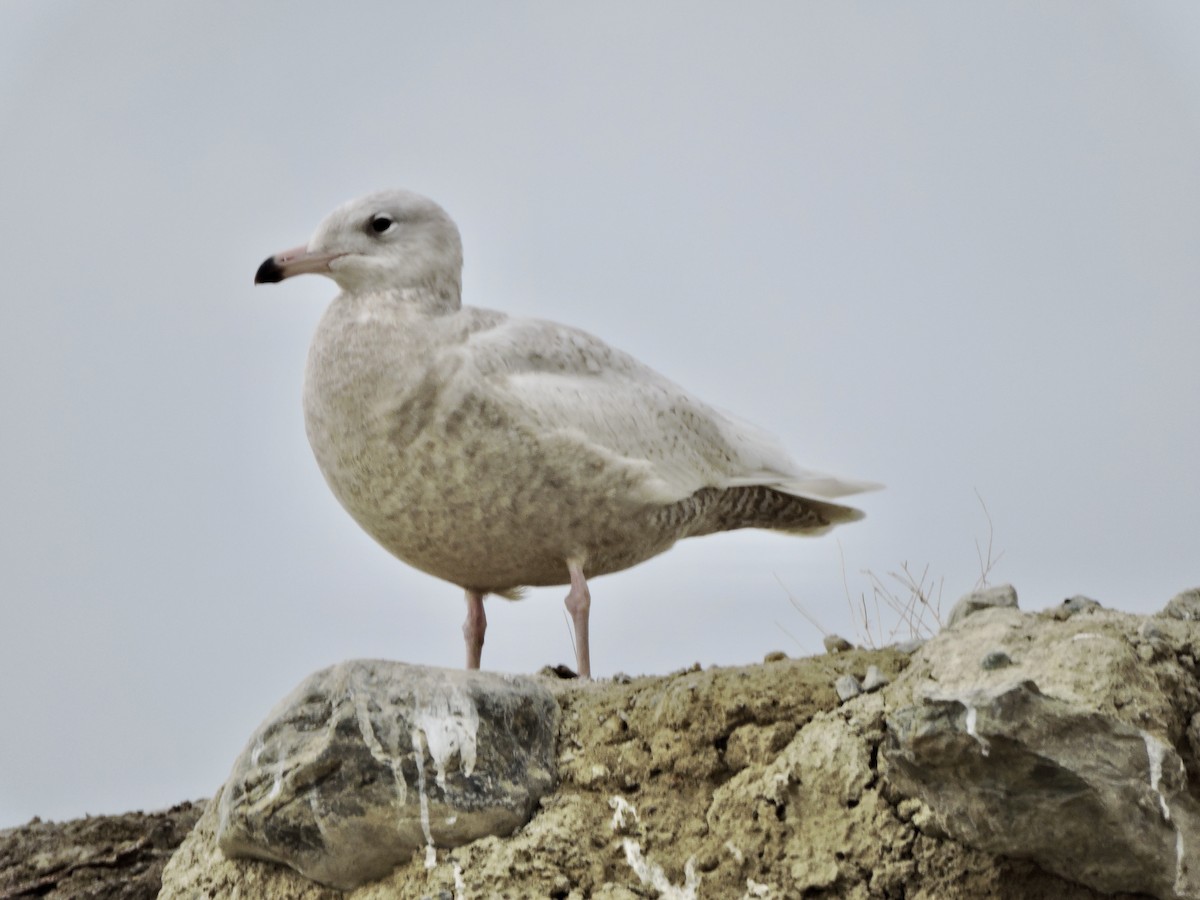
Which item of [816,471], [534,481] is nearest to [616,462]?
[534,481]

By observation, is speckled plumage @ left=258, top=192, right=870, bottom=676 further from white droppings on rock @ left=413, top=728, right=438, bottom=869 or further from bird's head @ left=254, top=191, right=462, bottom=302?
white droppings on rock @ left=413, top=728, right=438, bottom=869

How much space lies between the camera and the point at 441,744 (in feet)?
14.2

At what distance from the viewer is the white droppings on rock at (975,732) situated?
388 cm

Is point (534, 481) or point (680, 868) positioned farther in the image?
point (534, 481)

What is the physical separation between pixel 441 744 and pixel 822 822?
1140 millimetres

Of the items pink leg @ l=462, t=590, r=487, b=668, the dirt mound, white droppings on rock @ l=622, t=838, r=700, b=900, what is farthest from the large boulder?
the dirt mound

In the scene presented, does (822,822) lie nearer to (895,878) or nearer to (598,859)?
(895,878)

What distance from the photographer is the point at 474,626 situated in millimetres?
5773

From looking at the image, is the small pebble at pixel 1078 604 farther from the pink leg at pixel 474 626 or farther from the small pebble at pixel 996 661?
the pink leg at pixel 474 626

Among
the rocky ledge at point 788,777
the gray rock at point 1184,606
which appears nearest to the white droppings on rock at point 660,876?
the rocky ledge at point 788,777

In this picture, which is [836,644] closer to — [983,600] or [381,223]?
[983,600]

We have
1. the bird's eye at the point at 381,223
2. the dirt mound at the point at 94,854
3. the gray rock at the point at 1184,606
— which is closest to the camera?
the gray rock at the point at 1184,606

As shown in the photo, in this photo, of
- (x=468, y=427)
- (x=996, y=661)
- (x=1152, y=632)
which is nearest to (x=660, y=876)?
(x=996, y=661)

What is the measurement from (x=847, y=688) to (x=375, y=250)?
2.48 m
